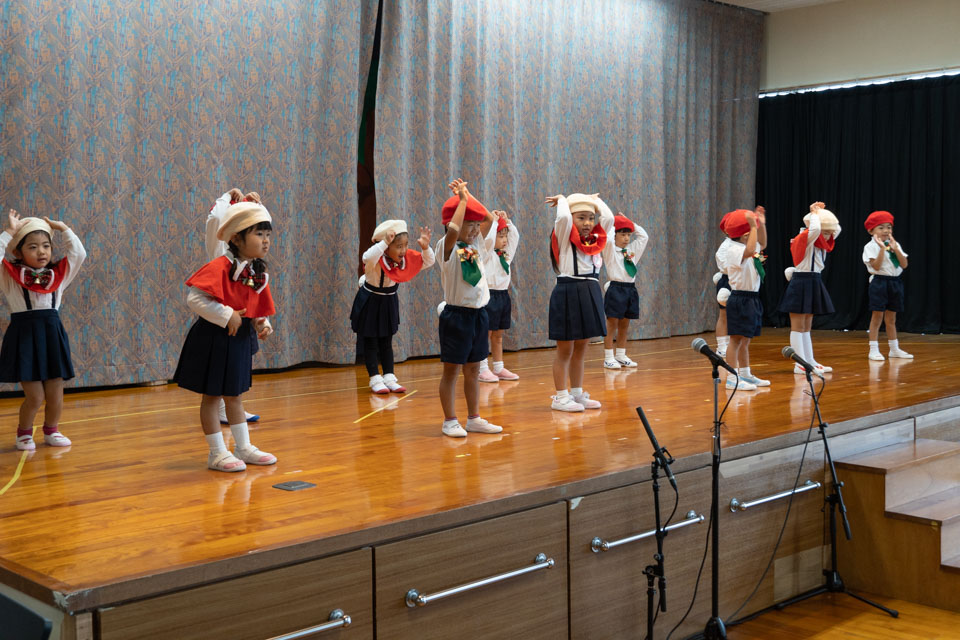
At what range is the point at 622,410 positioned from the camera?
197 inches

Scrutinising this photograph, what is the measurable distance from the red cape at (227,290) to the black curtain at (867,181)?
9.21m

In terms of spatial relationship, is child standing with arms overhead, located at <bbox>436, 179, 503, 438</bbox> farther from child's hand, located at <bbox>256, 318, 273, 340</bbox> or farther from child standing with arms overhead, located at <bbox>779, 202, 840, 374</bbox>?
child standing with arms overhead, located at <bbox>779, 202, 840, 374</bbox>

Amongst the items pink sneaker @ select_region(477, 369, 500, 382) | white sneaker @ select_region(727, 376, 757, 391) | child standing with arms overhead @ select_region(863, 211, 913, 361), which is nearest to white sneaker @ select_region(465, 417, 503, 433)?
pink sneaker @ select_region(477, 369, 500, 382)

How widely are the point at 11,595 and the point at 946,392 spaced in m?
5.05

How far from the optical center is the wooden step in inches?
164

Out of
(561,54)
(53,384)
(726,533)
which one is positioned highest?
(561,54)

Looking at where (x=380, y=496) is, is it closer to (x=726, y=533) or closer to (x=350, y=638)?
(x=350, y=638)

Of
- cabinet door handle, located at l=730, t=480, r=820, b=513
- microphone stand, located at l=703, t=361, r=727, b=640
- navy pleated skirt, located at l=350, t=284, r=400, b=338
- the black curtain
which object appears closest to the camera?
microphone stand, located at l=703, t=361, r=727, b=640

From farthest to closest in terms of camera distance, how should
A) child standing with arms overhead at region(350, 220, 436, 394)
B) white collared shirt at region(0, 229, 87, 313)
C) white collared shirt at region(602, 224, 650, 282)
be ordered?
white collared shirt at region(602, 224, 650, 282) → child standing with arms overhead at region(350, 220, 436, 394) → white collared shirt at region(0, 229, 87, 313)

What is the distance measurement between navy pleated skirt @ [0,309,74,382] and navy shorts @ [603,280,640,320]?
423 centimetres

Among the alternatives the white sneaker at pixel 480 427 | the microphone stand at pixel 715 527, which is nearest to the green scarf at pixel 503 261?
the white sneaker at pixel 480 427

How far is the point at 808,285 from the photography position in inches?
265

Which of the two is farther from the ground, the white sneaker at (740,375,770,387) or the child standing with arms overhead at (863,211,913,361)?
the child standing with arms overhead at (863,211,913,361)

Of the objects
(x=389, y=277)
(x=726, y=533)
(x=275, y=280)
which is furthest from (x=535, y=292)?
(x=726, y=533)
